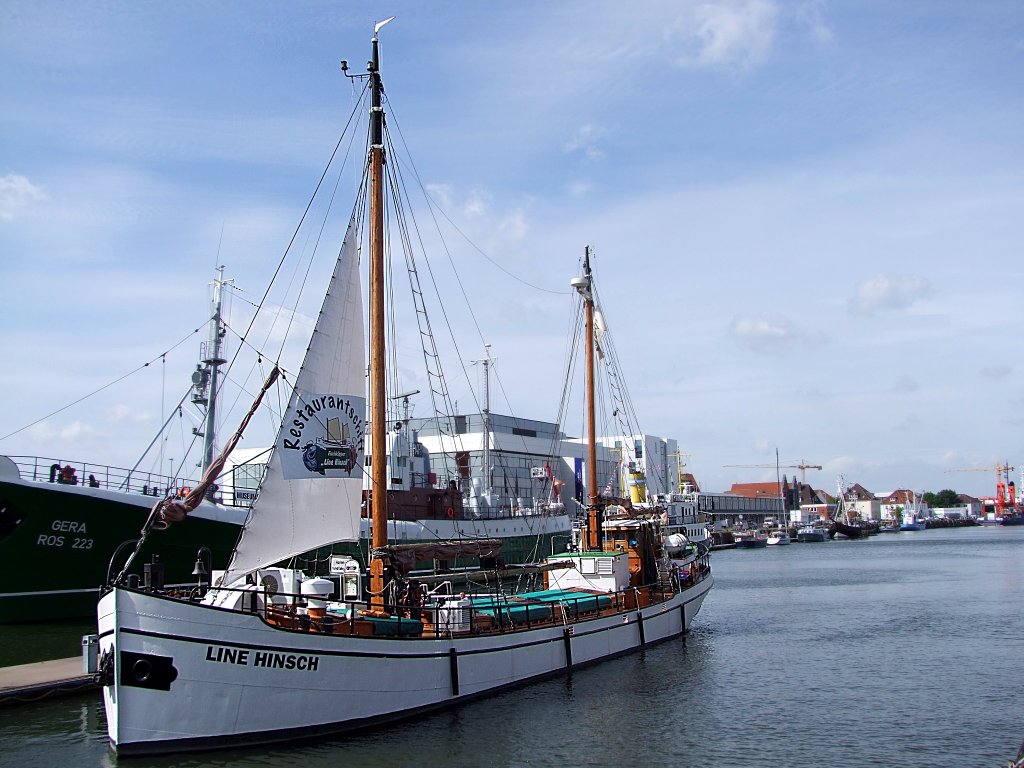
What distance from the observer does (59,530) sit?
34156mm

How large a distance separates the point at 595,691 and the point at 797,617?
20871 mm

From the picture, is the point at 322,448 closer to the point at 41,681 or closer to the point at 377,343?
the point at 377,343

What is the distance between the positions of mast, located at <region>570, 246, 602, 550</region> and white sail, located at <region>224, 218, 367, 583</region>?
15493 mm

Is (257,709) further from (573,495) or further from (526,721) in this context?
(573,495)

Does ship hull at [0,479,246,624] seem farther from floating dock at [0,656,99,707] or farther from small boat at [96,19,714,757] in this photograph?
small boat at [96,19,714,757]

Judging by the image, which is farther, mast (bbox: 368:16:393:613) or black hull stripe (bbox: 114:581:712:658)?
mast (bbox: 368:16:393:613)

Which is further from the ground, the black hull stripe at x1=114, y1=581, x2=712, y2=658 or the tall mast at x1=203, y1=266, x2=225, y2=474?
the tall mast at x1=203, y1=266, x2=225, y2=474

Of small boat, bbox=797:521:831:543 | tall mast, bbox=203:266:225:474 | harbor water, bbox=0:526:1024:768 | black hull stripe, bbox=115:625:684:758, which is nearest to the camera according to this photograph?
black hull stripe, bbox=115:625:684:758

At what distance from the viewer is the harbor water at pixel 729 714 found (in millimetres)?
17641

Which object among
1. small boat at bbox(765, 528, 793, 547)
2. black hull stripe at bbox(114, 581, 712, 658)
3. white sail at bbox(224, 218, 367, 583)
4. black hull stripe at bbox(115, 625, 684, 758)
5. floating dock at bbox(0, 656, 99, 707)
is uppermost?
white sail at bbox(224, 218, 367, 583)

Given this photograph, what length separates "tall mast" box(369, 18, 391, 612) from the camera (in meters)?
21.0

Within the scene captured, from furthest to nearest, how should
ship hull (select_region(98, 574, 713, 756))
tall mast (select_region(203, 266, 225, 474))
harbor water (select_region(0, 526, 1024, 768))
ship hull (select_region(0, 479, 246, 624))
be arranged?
tall mast (select_region(203, 266, 225, 474)) < ship hull (select_region(0, 479, 246, 624)) < harbor water (select_region(0, 526, 1024, 768)) < ship hull (select_region(98, 574, 713, 756))

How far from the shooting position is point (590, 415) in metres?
37.8

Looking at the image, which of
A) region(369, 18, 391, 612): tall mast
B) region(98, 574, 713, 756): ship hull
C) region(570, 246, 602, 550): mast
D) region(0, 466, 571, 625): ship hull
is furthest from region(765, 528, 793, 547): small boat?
region(369, 18, 391, 612): tall mast
